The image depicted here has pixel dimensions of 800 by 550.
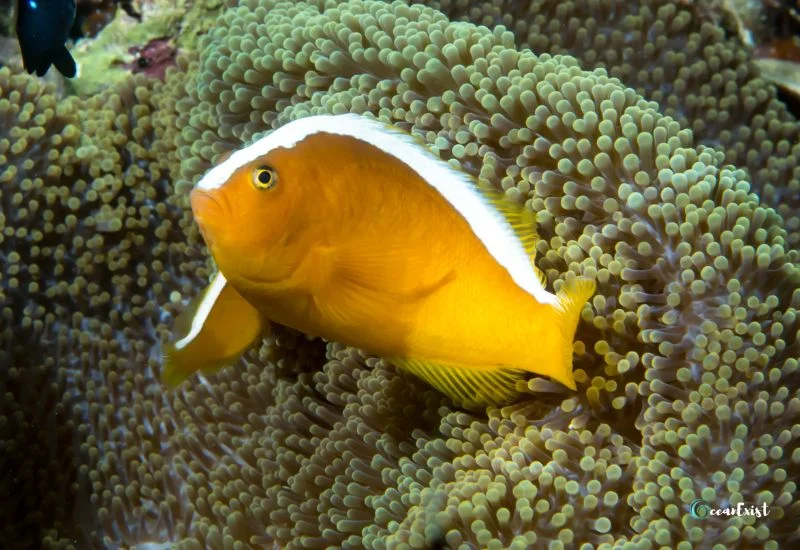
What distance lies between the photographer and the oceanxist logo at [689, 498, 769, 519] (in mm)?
1276

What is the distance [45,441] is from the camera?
2.32 metres

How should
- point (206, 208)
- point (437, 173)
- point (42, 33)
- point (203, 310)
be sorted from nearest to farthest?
point (206, 208), point (437, 173), point (203, 310), point (42, 33)

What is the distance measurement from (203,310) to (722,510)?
1.21 m

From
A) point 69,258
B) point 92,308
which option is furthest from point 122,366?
point 69,258

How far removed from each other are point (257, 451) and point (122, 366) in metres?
Result: 0.67

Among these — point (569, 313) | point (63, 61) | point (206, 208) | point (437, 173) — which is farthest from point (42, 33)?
point (569, 313)

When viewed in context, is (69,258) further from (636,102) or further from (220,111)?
(636,102)

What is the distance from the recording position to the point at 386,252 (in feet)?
4.20

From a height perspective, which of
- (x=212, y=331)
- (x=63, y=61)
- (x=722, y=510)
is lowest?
(x=212, y=331)

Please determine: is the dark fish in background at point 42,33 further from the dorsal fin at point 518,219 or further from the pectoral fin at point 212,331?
the dorsal fin at point 518,219

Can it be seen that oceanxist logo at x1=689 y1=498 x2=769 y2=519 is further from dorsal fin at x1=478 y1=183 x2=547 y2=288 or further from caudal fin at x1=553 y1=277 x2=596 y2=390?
dorsal fin at x1=478 y1=183 x2=547 y2=288

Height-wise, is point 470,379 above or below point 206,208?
below

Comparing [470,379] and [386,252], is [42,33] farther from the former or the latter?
[470,379]

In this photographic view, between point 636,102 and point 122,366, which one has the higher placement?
point 636,102
